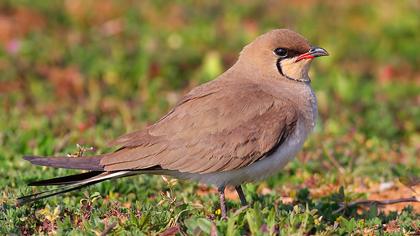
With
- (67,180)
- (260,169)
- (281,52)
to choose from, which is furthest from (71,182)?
(281,52)

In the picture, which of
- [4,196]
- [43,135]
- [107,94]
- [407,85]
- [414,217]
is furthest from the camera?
[407,85]

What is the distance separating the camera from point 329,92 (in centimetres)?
998

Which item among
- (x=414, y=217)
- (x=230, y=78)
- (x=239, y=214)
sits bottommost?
(x=414, y=217)

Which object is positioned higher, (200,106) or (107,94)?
(107,94)

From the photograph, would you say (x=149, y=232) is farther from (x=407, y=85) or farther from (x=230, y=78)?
(x=407, y=85)

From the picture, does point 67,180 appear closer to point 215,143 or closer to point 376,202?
point 215,143

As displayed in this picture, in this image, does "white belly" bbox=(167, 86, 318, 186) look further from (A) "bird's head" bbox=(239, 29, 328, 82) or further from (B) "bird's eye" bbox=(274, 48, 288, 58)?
(B) "bird's eye" bbox=(274, 48, 288, 58)

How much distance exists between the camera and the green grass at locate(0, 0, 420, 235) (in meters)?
5.34

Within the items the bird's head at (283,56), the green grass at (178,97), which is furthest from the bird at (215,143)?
the bird's head at (283,56)

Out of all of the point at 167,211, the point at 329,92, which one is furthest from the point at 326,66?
the point at 167,211

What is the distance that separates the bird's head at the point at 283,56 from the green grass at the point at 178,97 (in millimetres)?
957

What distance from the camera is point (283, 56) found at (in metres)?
6.35

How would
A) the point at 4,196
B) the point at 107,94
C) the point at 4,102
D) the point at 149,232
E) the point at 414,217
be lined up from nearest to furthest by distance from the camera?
the point at 149,232 < the point at 4,196 < the point at 414,217 < the point at 4,102 < the point at 107,94

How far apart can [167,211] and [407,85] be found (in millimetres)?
6203
